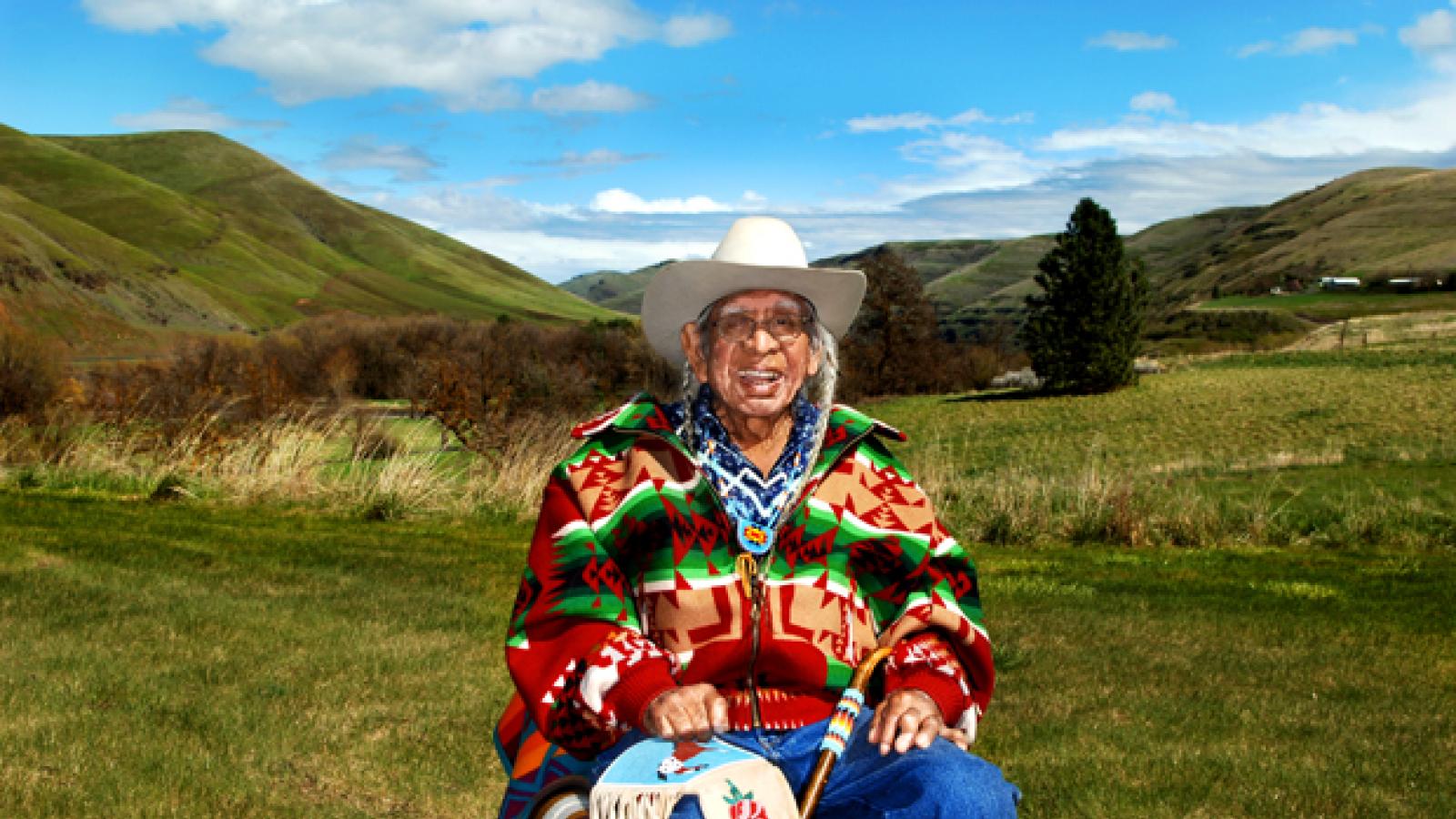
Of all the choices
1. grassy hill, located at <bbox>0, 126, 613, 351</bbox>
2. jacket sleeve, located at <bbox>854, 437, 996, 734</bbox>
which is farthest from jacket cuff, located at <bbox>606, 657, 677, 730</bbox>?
grassy hill, located at <bbox>0, 126, 613, 351</bbox>

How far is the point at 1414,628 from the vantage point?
27.7ft

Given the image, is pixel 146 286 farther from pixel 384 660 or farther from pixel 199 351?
pixel 384 660

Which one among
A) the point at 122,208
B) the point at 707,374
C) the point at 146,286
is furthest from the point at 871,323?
the point at 122,208

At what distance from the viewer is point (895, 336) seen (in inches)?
2355

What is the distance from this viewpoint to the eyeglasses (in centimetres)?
319

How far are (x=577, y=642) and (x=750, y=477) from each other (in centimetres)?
58

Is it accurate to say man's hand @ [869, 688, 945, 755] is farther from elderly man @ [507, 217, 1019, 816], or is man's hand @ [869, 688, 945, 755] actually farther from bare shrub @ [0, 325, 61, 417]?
bare shrub @ [0, 325, 61, 417]

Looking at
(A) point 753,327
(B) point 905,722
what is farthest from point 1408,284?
(B) point 905,722

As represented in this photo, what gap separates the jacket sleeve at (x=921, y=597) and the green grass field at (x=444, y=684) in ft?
6.47

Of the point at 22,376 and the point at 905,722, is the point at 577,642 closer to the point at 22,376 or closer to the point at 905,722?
the point at 905,722

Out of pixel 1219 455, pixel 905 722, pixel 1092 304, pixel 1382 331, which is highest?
pixel 1092 304

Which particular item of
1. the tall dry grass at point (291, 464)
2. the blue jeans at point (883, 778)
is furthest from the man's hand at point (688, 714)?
the tall dry grass at point (291, 464)

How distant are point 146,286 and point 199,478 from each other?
135 meters

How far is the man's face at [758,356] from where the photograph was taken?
3121 millimetres
